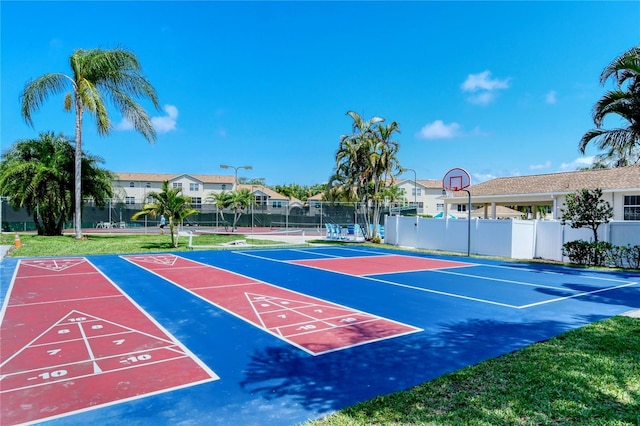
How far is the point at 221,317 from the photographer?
7.11m

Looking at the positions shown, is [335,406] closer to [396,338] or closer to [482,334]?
[396,338]

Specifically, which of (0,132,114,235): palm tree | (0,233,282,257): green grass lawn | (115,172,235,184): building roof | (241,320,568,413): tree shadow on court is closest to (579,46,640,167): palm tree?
(241,320,568,413): tree shadow on court

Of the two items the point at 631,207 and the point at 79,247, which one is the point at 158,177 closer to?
the point at 79,247

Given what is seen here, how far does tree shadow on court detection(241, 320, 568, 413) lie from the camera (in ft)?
13.5

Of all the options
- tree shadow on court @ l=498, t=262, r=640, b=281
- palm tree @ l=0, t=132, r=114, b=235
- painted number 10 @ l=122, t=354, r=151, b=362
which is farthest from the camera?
palm tree @ l=0, t=132, r=114, b=235

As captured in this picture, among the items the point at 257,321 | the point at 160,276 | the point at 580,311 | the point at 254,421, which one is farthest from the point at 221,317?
the point at 580,311

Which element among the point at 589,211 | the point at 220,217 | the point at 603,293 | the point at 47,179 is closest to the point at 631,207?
the point at 589,211

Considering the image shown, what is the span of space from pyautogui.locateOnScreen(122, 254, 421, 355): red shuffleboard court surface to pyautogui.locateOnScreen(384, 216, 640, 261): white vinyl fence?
1165 cm

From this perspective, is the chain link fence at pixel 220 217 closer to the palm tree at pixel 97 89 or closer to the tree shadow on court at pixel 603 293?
the palm tree at pixel 97 89

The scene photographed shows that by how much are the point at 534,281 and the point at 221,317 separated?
28.9 ft

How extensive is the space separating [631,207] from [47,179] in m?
29.3

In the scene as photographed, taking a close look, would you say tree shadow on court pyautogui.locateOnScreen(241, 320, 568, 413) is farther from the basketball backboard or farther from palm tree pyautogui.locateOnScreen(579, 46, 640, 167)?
the basketball backboard

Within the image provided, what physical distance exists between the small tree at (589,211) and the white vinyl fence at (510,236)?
534mm

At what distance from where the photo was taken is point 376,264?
14.9 meters
